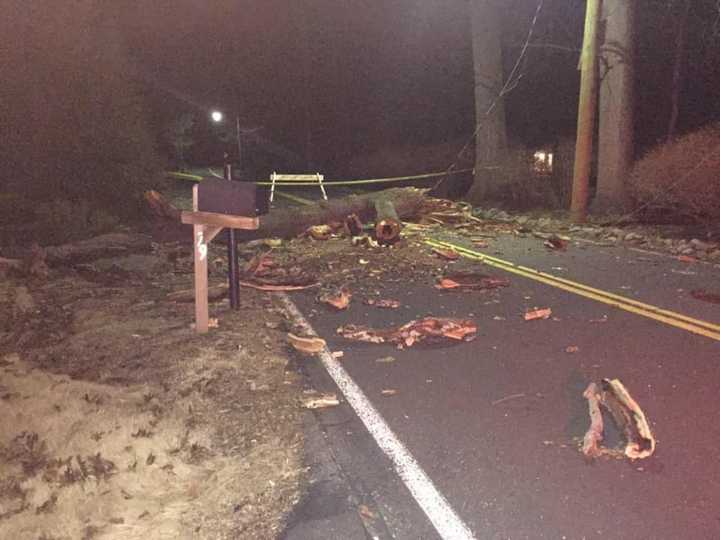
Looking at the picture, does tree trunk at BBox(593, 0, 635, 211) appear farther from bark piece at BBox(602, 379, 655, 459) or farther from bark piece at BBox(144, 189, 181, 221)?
bark piece at BBox(602, 379, 655, 459)

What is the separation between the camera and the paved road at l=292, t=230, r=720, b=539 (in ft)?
11.5

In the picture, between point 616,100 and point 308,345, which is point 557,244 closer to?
point 616,100

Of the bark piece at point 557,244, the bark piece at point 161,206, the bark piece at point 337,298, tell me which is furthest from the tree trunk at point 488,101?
the bark piece at point 337,298

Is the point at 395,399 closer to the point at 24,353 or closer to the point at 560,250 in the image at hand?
the point at 24,353

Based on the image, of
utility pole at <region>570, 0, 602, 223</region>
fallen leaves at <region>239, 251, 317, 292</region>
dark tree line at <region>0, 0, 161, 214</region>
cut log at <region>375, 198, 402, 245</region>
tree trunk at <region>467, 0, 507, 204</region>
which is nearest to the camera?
fallen leaves at <region>239, 251, 317, 292</region>

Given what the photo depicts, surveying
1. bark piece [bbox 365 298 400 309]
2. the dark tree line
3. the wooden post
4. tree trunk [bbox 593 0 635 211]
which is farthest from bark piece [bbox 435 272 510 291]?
the dark tree line

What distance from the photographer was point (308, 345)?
644 centimetres

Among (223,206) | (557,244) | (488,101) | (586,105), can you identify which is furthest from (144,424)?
(488,101)

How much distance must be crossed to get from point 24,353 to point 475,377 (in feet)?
14.2

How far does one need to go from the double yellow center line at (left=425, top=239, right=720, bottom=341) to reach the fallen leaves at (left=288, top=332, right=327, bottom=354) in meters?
3.67

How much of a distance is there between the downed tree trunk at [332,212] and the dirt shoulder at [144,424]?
594cm

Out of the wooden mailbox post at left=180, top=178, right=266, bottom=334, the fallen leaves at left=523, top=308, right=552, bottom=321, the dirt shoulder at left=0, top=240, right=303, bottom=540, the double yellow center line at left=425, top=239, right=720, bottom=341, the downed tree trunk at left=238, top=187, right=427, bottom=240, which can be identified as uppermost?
the wooden mailbox post at left=180, top=178, right=266, bottom=334

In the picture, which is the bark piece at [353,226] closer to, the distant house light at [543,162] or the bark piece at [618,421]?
the distant house light at [543,162]

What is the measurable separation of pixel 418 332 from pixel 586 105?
32.9 ft
